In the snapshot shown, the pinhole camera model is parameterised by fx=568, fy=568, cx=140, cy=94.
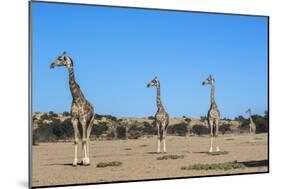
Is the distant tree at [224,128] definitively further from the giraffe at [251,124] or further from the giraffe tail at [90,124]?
the giraffe tail at [90,124]

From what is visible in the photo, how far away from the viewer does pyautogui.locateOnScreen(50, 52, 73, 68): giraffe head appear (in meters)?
6.20

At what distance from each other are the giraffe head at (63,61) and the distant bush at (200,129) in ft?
5.72

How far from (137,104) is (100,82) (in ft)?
1.68

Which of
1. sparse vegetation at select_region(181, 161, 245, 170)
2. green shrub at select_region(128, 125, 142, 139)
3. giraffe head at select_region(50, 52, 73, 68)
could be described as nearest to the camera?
giraffe head at select_region(50, 52, 73, 68)

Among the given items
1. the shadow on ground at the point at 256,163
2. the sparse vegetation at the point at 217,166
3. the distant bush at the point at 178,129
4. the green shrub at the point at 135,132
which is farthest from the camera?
the shadow on ground at the point at 256,163

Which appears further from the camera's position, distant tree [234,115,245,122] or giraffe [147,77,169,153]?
distant tree [234,115,245,122]

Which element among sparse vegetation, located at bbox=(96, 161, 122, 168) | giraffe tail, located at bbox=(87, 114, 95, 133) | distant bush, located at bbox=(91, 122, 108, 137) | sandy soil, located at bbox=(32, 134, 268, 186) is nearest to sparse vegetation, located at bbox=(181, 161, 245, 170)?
sandy soil, located at bbox=(32, 134, 268, 186)

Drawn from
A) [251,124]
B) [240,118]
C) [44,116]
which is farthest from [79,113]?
[251,124]

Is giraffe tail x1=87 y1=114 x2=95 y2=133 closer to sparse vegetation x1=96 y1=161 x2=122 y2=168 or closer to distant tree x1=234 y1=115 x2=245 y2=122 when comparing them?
sparse vegetation x1=96 y1=161 x2=122 y2=168

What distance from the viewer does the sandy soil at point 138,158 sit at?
20.3 feet

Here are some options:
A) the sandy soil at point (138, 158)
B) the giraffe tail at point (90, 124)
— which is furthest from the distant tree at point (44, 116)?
the giraffe tail at point (90, 124)

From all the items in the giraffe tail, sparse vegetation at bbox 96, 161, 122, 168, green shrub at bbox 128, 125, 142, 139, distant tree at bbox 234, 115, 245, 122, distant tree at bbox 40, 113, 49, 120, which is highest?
distant tree at bbox 40, 113, 49, 120
